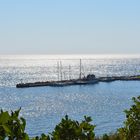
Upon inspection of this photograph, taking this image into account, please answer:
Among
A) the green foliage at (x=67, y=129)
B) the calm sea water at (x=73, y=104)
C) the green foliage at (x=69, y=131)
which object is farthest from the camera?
the calm sea water at (x=73, y=104)

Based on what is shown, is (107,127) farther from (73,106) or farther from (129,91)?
(129,91)

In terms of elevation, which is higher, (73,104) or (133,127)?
(133,127)

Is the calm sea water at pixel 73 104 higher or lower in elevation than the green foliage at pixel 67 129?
lower

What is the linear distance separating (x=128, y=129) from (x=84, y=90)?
4260 inches

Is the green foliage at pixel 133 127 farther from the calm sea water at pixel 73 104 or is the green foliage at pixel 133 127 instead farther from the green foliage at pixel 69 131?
the calm sea water at pixel 73 104

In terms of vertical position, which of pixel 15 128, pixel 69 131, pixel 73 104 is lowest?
pixel 73 104

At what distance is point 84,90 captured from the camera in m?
117

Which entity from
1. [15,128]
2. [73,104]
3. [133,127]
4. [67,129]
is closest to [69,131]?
[67,129]

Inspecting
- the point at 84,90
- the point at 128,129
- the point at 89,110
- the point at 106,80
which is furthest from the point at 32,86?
the point at 128,129

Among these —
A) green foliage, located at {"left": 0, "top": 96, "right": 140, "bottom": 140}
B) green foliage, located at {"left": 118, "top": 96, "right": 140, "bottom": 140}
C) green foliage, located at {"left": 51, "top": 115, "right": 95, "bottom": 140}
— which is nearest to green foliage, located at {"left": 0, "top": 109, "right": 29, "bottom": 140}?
green foliage, located at {"left": 0, "top": 96, "right": 140, "bottom": 140}

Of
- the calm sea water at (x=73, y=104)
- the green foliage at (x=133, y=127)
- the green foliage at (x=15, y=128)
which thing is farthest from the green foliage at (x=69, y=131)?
the calm sea water at (x=73, y=104)

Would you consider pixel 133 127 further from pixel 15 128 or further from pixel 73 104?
pixel 73 104

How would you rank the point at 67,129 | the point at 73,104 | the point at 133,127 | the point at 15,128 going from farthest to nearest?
the point at 73,104 → the point at 133,127 → the point at 67,129 → the point at 15,128

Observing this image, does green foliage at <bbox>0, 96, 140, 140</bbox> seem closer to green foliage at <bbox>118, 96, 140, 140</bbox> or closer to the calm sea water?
green foliage at <bbox>118, 96, 140, 140</bbox>
